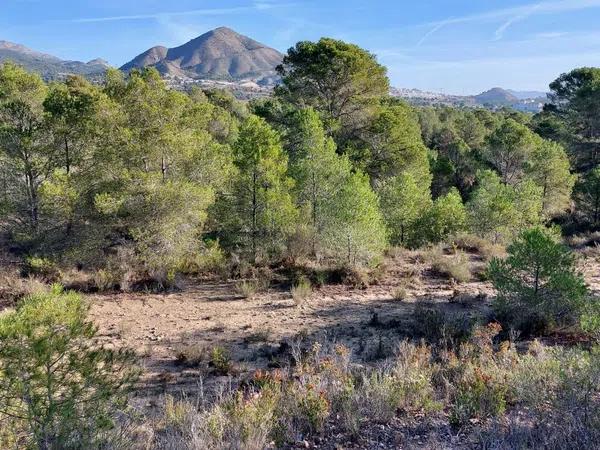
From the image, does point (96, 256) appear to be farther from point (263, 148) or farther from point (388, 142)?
point (388, 142)

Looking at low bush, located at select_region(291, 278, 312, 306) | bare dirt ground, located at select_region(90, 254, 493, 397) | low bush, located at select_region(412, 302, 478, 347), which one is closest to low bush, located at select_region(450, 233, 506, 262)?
bare dirt ground, located at select_region(90, 254, 493, 397)

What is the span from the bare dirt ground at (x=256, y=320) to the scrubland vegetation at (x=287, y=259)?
251 mm

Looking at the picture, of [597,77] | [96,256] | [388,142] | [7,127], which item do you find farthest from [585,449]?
[597,77]

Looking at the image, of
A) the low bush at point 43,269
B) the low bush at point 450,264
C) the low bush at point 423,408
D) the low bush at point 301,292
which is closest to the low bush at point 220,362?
the low bush at point 423,408

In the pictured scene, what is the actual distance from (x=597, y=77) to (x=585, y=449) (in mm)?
42688

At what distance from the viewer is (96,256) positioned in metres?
13.5

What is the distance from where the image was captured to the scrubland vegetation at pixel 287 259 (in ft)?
14.6

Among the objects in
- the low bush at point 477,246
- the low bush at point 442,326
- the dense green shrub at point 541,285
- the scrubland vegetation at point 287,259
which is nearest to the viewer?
the scrubland vegetation at point 287,259

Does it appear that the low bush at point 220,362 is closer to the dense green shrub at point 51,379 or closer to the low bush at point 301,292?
the low bush at point 301,292

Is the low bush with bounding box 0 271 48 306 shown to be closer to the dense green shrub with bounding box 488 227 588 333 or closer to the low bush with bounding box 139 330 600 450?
the low bush with bounding box 139 330 600 450

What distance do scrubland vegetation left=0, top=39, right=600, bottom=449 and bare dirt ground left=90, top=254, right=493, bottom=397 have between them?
0.82ft

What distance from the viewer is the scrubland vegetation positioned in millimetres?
4445

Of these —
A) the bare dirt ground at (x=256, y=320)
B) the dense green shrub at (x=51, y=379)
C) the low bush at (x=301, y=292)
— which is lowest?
the bare dirt ground at (x=256, y=320)

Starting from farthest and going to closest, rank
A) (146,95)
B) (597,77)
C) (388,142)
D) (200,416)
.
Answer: (597,77)
(388,142)
(146,95)
(200,416)
